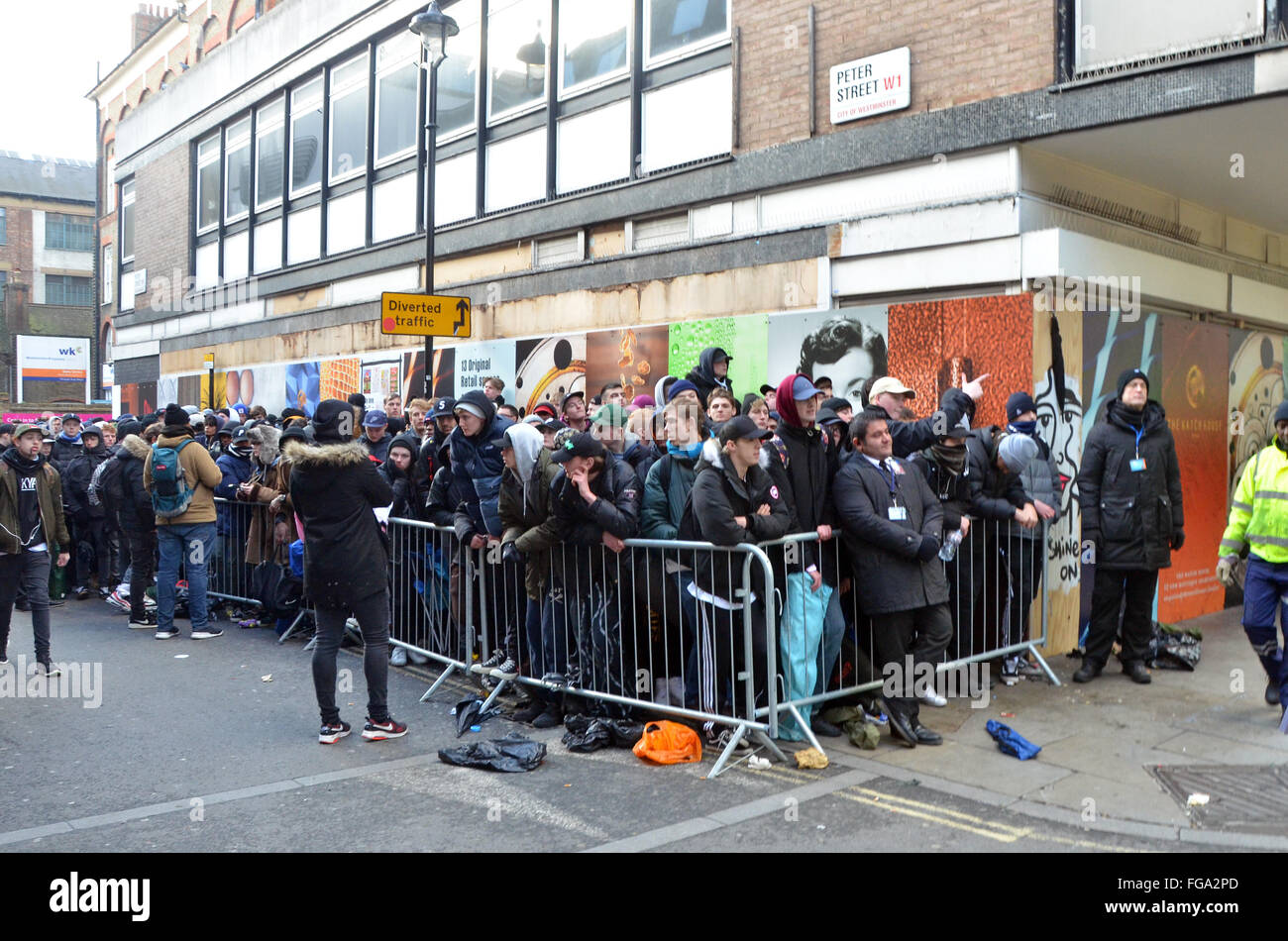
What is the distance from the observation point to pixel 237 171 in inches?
936

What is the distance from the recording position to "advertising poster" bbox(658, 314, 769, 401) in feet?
37.8

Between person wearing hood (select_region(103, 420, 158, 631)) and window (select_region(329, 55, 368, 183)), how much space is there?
971 centimetres

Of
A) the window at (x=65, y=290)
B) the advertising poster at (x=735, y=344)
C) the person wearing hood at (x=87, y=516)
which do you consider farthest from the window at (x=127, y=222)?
the window at (x=65, y=290)

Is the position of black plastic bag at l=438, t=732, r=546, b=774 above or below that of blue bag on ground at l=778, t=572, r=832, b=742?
below

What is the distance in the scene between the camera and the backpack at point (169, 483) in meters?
9.74

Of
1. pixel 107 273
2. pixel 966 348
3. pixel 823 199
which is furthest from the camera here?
pixel 107 273

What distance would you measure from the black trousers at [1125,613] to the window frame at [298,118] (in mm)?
16935

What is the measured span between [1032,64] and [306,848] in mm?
8718

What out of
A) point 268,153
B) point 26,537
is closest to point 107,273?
point 268,153

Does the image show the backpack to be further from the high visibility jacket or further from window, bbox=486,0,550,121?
the high visibility jacket

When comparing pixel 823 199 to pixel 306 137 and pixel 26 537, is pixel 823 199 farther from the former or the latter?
pixel 306 137

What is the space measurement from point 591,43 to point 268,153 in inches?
423

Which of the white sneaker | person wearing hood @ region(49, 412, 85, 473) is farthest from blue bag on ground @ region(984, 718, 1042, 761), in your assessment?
person wearing hood @ region(49, 412, 85, 473)

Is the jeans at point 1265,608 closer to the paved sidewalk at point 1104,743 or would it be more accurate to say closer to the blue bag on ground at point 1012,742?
the paved sidewalk at point 1104,743
